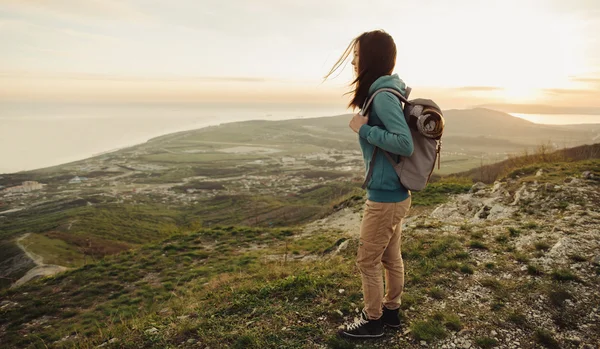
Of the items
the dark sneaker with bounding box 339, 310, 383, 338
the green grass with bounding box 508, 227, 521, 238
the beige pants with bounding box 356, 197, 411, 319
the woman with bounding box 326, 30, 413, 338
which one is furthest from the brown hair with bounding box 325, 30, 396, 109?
the green grass with bounding box 508, 227, 521, 238

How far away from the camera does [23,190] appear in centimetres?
10206

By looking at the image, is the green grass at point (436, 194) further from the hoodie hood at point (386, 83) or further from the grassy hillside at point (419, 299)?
the hoodie hood at point (386, 83)

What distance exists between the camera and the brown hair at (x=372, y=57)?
2.83m

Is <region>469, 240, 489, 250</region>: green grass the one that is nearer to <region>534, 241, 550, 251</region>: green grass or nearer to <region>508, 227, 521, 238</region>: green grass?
<region>534, 241, 550, 251</region>: green grass

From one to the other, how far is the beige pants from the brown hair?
1150mm

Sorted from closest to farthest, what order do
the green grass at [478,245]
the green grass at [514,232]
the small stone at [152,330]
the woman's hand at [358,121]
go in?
1. the woman's hand at [358,121]
2. the small stone at [152,330]
3. the green grass at [478,245]
4. the green grass at [514,232]

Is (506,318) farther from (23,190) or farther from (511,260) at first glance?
(23,190)

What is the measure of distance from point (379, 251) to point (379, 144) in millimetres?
1119

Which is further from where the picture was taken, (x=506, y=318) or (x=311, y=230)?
(x=311, y=230)

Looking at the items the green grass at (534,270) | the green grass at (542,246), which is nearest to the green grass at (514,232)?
the green grass at (542,246)

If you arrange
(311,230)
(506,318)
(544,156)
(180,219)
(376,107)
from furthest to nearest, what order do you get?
(180,219) < (544,156) < (311,230) < (506,318) < (376,107)

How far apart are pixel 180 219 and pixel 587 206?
238 ft

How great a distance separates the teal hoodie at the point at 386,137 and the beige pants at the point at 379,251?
0.42ft

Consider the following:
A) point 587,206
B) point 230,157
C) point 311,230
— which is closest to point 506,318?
point 587,206
